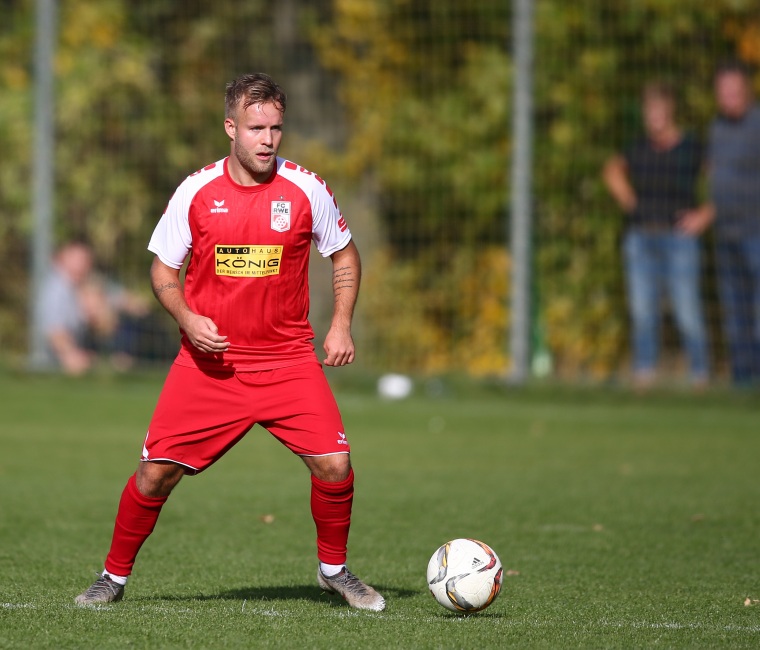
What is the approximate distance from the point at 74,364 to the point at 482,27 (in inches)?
220

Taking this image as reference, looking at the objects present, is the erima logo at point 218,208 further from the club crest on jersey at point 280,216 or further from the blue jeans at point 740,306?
the blue jeans at point 740,306

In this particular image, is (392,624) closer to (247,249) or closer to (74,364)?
(247,249)

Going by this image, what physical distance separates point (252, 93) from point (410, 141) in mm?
10247

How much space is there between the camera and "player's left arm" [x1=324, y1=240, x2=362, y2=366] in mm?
5309

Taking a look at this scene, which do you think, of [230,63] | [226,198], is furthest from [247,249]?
[230,63]

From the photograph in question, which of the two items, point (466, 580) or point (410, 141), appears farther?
point (410, 141)

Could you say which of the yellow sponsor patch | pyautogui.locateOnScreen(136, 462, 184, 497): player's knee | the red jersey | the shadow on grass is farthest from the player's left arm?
the shadow on grass

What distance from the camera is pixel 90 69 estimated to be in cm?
1648

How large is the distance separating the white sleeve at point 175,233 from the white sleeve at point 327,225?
1.54ft

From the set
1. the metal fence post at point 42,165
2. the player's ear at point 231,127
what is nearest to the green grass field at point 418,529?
the player's ear at point 231,127

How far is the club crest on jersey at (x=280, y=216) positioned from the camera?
5.25m

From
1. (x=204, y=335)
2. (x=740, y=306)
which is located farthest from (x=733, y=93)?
(x=204, y=335)

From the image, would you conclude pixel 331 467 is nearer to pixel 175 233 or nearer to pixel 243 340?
pixel 243 340

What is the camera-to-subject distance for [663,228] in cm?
1295
